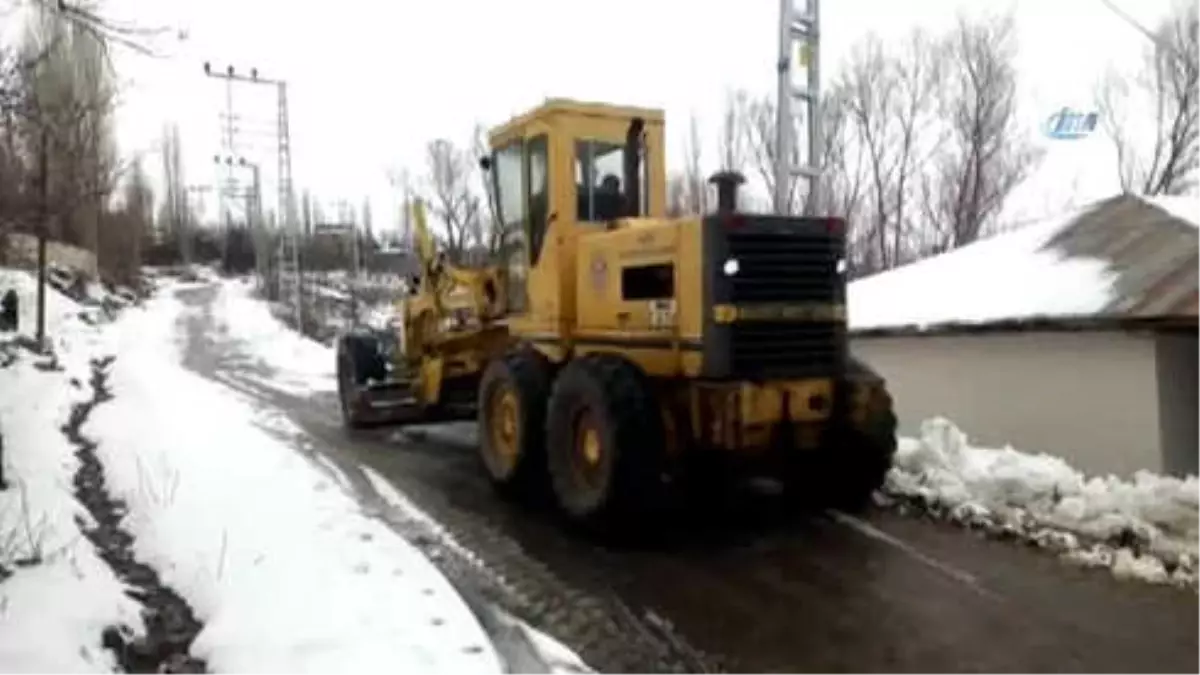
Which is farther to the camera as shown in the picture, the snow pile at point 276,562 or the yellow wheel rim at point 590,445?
the yellow wheel rim at point 590,445

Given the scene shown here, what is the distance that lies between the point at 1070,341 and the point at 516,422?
5460mm

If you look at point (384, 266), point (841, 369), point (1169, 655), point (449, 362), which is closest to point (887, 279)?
point (449, 362)

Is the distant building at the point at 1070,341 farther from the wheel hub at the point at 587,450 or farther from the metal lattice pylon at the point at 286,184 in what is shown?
the metal lattice pylon at the point at 286,184

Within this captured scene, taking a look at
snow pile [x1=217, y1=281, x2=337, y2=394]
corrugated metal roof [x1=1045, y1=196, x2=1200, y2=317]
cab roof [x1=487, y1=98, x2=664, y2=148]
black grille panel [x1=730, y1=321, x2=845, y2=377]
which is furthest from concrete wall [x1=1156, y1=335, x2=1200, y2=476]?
snow pile [x1=217, y1=281, x2=337, y2=394]

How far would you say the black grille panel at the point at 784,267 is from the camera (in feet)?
24.8

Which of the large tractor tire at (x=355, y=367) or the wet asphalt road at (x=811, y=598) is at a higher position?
the large tractor tire at (x=355, y=367)

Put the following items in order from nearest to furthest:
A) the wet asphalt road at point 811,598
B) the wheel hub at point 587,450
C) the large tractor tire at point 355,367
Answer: the wet asphalt road at point 811,598 < the wheel hub at point 587,450 < the large tractor tire at point 355,367

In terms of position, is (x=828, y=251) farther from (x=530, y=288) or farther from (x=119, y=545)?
(x=119, y=545)

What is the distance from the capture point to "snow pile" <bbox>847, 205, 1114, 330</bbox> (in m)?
11.1

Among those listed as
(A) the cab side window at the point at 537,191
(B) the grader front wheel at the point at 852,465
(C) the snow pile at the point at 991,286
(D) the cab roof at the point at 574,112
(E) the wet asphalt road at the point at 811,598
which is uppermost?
(D) the cab roof at the point at 574,112

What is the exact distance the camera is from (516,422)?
30.0 ft

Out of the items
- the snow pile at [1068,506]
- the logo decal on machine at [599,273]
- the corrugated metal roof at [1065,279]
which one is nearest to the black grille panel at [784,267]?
the logo decal on machine at [599,273]

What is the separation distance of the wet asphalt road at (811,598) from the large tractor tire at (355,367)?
4.94 metres

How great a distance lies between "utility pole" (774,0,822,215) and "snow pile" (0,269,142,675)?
24.4 ft
